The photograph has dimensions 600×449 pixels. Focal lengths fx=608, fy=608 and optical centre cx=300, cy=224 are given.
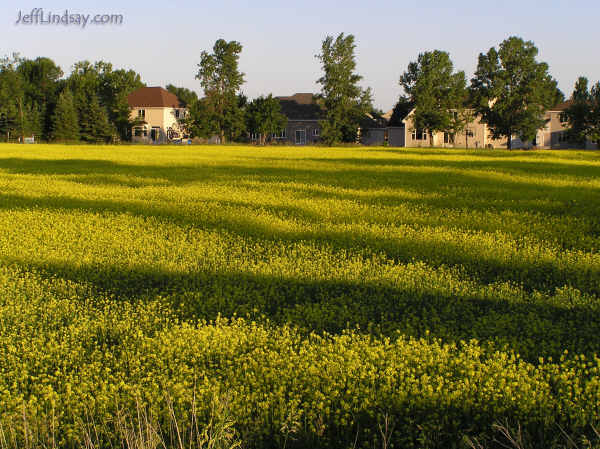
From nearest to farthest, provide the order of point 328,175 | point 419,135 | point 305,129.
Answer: point 328,175
point 419,135
point 305,129

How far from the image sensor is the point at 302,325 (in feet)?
21.7

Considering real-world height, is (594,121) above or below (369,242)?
above

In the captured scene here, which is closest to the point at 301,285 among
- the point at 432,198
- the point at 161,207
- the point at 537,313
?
the point at 537,313

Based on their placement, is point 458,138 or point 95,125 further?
point 458,138

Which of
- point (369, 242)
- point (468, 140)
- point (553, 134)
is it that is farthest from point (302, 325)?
point (553, 134)

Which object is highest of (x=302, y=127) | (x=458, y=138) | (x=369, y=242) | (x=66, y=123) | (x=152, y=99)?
(x=152, y=99)

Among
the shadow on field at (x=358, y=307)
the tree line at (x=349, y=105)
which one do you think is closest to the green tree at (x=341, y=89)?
the tree line at (x=349, y=105)

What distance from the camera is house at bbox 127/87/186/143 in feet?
335

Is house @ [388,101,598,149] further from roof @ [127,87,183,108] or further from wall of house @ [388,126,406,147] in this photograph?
roof @ [127,87,183,108]

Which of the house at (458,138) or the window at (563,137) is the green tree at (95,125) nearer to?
the house at (458,138)

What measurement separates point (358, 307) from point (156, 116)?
100 meters

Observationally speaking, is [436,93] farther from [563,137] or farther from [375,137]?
[563,137]

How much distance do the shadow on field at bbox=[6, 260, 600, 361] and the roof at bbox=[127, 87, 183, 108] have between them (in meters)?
97.6

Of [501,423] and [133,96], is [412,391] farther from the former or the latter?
[133,96]
